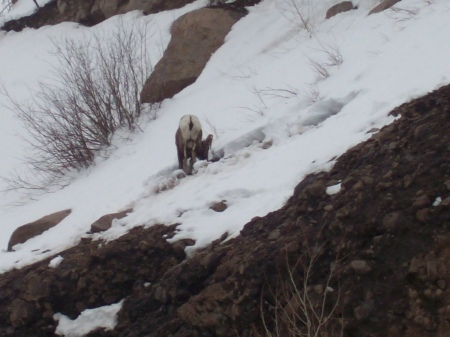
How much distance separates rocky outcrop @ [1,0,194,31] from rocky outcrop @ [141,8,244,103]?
1863 millimetres

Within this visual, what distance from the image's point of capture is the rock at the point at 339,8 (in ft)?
40.9

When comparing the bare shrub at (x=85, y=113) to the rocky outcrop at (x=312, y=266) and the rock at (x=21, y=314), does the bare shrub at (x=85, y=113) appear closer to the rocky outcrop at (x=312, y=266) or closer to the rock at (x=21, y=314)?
the rocky outcrop at (x=312, y=266)

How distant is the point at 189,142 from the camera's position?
8.56 metres

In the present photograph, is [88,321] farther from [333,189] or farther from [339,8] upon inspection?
[339,8]

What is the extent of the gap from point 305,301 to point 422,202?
102cm

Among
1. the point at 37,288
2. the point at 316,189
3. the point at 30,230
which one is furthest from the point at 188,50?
the point at 316,189

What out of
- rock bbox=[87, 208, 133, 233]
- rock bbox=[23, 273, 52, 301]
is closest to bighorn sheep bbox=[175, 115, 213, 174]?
rock bbox=[87, 208, 133, 233]

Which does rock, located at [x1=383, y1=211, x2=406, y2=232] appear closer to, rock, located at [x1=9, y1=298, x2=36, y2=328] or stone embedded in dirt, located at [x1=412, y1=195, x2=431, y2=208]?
stone embedded in dirt, located at [x1=412, y1=195, x2=431, y2=208]

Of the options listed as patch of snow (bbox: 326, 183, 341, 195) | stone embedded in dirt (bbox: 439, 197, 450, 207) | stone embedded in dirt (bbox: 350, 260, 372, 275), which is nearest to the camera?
stone embedded in dirt (bbox: 350, 260, 372, 275)

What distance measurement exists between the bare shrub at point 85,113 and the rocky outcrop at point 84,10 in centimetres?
240

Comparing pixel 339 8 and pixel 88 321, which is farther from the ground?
pixel 339 8

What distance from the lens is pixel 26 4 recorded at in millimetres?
20016

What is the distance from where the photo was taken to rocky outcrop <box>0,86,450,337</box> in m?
4.11

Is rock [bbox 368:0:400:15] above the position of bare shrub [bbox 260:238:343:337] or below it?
above
